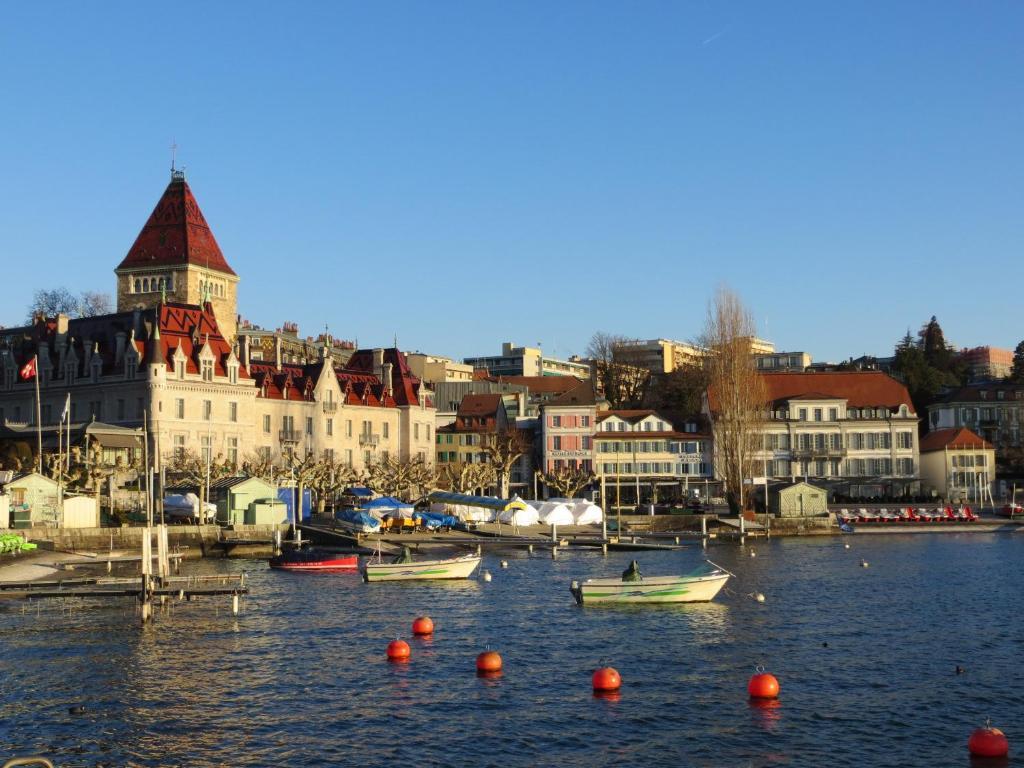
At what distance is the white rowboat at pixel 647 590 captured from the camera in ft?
163

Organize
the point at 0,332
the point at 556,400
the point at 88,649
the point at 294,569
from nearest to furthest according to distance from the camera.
→ 1. the point at 88,649
2. the point at 294,569
3. the point at 556,400
4. the point at 0,332

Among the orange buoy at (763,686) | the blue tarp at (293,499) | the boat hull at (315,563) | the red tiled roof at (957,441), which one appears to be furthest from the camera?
the red tiled roof at (957,441)

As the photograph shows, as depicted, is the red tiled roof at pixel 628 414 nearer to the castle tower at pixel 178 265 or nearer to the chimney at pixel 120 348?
the castle tower at pixel 178 265

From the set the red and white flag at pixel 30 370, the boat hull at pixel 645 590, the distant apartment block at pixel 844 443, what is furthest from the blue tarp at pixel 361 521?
the distant apartment block at pixel 844 443

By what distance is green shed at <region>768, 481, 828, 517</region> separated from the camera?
327 feet

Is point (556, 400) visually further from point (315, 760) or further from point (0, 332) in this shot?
point (315, 760)

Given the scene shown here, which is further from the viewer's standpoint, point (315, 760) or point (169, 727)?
point (169, 727)

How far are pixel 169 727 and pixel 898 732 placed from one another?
17506mm

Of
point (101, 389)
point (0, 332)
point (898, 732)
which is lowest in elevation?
point (898, 732)

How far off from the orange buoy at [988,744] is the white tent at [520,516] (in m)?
64.6

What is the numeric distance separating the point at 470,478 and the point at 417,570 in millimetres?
47206

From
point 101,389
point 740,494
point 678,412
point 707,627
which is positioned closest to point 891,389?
point 678,412

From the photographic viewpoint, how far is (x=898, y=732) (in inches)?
1142

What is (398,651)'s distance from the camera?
38.0 m
